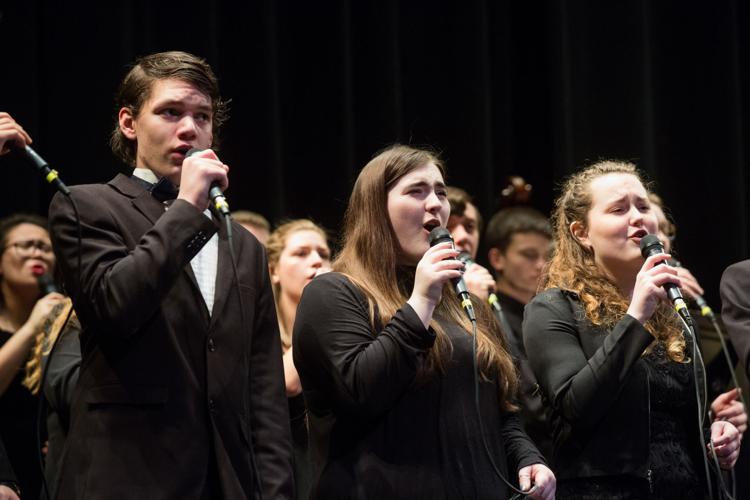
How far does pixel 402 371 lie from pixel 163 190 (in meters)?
0.61

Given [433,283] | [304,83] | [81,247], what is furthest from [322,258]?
[81,247]

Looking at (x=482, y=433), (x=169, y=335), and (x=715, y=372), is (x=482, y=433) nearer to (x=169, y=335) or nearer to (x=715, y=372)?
(x=169, y=335)

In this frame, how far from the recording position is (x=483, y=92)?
4.69m

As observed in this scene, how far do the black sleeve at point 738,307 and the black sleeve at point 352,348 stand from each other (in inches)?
31.1

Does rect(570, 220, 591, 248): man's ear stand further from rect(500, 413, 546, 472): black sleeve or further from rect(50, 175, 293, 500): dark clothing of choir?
rect(50, 175, 293, 500): dark clothing of choir

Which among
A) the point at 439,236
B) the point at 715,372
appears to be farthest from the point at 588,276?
the point at 715,372

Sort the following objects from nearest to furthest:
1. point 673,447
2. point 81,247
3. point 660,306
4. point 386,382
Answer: point 81,247 < point 386,382 < point 673,447 < point 660,306

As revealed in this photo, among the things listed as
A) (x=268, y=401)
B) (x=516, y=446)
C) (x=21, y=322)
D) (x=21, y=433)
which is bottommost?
(x=21, y=433)

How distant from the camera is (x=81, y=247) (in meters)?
2.05

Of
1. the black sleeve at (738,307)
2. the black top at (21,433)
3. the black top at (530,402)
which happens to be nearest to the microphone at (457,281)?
the black top at (530,402)

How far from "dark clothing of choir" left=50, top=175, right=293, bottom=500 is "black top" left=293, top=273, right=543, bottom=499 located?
172mm

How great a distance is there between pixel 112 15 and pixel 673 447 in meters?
2.72

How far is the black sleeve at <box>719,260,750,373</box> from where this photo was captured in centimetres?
258

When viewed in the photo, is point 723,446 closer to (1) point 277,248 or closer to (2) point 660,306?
(2) point 660,306
